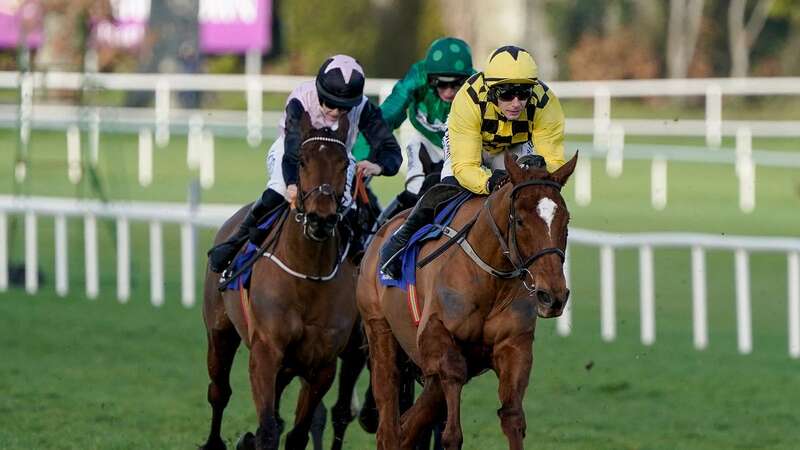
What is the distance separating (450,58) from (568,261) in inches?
274

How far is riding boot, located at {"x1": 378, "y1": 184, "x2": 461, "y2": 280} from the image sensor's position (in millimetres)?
7184

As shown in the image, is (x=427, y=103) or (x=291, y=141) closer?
(x=291, y=141)

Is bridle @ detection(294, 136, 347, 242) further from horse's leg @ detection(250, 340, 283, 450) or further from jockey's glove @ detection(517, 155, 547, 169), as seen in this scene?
jockey's glove @ detection(517, 155, 547, 169)

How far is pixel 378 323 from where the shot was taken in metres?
7.56

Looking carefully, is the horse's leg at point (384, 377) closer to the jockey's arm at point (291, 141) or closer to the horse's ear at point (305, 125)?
the jockey's arm at point (291, 141)

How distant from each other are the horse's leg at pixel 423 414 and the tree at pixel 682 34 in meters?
32.0

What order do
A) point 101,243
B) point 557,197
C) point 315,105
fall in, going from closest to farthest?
point 557,197 → point 315,105 → point 101,243

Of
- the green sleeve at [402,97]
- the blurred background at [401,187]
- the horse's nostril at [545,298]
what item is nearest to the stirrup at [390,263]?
the horse's nostril at [545,298]

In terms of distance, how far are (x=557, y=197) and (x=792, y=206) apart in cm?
1705

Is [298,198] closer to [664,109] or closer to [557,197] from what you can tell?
[557,197]

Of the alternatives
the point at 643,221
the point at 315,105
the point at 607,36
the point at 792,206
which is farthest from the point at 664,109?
the point at 315,105

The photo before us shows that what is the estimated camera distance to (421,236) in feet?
23.2

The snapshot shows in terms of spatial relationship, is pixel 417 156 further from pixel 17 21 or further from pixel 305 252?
pixel 17 21

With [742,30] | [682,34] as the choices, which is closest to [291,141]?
[682,34]
